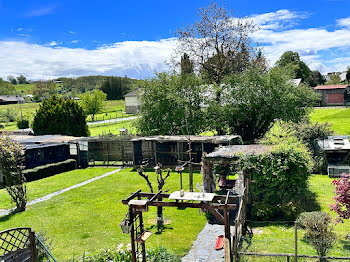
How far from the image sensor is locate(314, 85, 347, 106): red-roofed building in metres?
56.3

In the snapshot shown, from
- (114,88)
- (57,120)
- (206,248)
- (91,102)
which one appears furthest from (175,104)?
(114,88)

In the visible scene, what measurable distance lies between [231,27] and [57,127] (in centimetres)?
2413

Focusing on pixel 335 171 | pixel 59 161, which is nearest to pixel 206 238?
pixel 335 171

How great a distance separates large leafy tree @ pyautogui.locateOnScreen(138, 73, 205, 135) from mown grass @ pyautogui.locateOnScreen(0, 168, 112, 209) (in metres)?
6.79

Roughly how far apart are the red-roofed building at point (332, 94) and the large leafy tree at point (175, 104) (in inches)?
1510

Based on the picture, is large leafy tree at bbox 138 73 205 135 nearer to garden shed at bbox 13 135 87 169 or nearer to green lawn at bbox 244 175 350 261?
garden shed at bbox 13 135 87 169

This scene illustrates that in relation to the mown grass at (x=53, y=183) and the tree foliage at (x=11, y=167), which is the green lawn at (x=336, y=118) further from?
the tree foliage at (x=11, y=167)

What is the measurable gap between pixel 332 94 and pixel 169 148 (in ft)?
147

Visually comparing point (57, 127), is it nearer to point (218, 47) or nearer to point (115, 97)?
point (218, 47)

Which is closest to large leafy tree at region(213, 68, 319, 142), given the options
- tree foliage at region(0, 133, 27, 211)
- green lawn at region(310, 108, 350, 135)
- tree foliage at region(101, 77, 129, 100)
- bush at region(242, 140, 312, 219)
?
green lawn at region(310, 108, 350, 135)

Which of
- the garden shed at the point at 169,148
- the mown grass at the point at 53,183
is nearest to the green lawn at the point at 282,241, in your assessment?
the garden shed at the point at 169,148

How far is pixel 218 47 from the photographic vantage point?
32312 millimetres

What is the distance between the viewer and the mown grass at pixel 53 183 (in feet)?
61.5

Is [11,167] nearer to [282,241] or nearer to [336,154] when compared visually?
[282,241]
